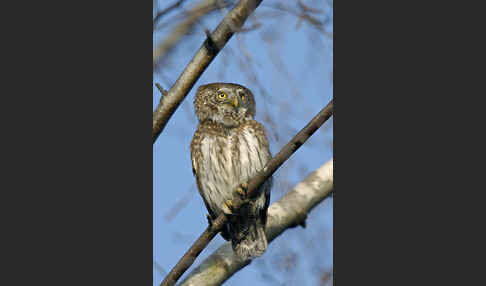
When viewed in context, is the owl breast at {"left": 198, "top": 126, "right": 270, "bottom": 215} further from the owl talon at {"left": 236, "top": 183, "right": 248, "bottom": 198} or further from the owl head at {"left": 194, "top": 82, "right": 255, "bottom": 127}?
the owl talon at {"left": 236, "top": 183, "right": 248, "bottom": 198}

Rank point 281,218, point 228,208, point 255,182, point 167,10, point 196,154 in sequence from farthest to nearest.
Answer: point 281,218, point 196,154, point 228,208, point 167,10, point 255,182

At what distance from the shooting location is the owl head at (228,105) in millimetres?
4125

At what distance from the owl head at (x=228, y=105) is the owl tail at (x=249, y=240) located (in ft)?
2.44

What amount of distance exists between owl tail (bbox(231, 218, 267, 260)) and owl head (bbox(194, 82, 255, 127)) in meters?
0.74

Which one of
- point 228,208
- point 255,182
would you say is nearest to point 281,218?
point 228,208

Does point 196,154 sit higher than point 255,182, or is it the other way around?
point 255,182

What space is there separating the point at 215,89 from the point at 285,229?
1.36 metres

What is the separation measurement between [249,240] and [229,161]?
630mm

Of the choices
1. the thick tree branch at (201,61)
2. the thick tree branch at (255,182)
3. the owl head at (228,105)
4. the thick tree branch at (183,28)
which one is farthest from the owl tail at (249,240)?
the thick tree branch at (183,28)

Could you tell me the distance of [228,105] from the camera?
13.6 feet

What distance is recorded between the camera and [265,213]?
13.6 feet

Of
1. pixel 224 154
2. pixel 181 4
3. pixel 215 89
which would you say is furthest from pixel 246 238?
pixel 181 4

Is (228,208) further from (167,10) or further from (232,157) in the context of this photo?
(167,10)
